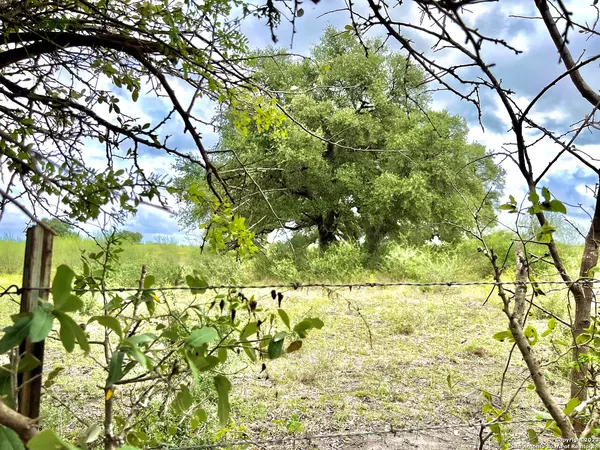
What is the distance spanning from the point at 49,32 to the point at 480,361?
3.36 m

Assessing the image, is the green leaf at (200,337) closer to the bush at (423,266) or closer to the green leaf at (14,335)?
the green leaf at (14,335)

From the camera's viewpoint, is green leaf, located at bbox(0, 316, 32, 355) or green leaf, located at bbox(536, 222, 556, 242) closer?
green leaf, located at bbox(0, 316, 32, 355)

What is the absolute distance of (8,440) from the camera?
444mm

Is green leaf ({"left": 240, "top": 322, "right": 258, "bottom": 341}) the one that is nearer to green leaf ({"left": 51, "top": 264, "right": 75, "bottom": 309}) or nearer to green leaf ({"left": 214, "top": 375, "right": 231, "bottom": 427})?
green leaf ({"left": 214, "top": 375, "right": 231, "bottom": 427})

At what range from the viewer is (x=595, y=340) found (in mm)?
1190

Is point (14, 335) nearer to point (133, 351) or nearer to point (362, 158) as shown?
point (133, 351)

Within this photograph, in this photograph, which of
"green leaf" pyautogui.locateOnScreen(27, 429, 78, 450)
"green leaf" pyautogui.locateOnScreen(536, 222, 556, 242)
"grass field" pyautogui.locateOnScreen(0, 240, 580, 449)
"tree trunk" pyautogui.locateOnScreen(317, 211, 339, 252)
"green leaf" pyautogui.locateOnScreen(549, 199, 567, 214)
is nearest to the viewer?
"green leaf" pyautogui.locateOnScreen(27, 429, 78, 450)

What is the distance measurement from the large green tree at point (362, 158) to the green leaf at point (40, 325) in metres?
7.65

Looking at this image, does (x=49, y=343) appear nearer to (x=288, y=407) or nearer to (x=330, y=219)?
(x=288, y=407)

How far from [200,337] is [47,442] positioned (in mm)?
187

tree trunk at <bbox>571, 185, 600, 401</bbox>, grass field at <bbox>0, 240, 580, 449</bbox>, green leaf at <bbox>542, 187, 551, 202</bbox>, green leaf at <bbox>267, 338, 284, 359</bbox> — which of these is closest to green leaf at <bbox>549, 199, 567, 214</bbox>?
green leaf at <bbox>542, 187, 551, 202</bbox>

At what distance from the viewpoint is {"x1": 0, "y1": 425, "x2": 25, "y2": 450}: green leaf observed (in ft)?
1.45

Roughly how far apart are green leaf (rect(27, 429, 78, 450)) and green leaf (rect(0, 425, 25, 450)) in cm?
1

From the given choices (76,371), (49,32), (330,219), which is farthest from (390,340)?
(330,219)
